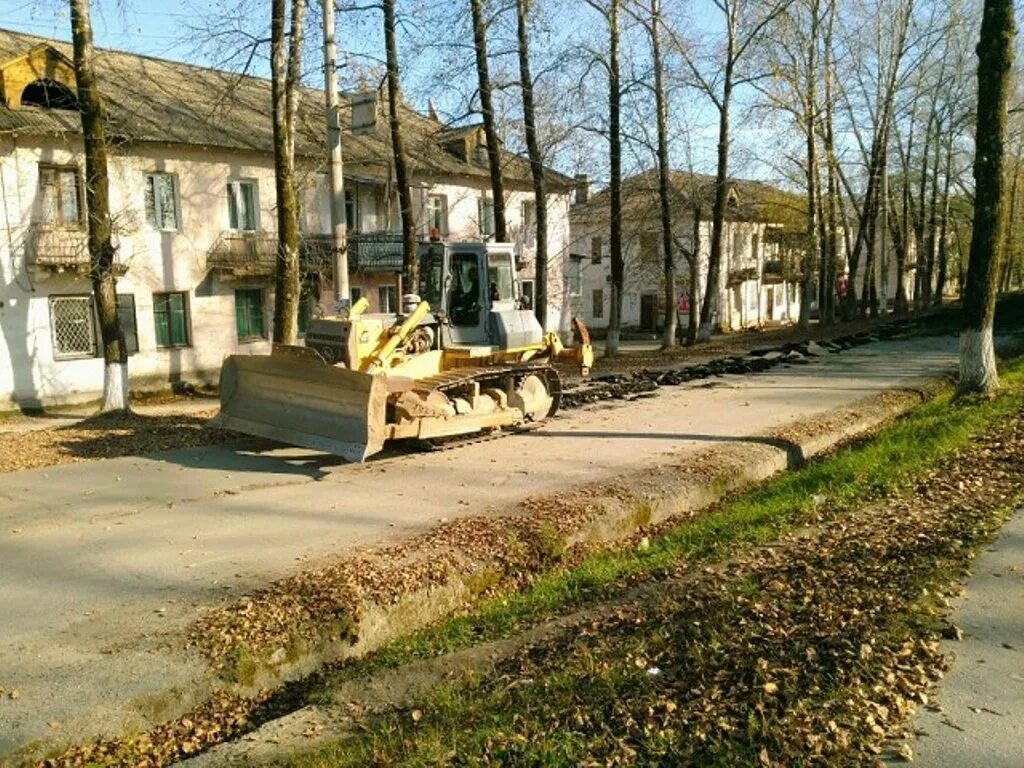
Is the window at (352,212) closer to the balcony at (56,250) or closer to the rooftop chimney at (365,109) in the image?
the balcony at (56,250)

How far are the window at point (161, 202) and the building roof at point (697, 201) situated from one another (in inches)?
649

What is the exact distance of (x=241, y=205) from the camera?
981 inches

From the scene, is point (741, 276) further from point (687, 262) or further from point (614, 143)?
point (614, 143)

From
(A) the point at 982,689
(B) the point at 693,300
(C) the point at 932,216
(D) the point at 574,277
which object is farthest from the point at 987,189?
(C) the point at 932,216

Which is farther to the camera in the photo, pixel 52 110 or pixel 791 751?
pixel 52 110

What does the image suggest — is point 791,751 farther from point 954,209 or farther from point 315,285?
point 954,209

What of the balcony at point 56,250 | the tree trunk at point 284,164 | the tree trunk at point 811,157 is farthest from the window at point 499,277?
the tree trunk at point 811,157

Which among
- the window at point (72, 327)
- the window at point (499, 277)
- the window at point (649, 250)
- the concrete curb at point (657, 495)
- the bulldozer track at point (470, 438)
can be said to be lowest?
the concrete curb at point (657, 495)

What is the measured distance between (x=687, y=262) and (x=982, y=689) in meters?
40.4

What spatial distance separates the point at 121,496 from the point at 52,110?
1573 cm

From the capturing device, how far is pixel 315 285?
26.2 metres

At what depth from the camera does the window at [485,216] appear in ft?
107

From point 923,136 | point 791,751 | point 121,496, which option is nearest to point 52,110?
point 121,496

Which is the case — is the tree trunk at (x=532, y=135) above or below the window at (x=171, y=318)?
above
